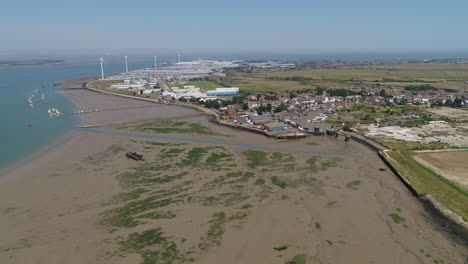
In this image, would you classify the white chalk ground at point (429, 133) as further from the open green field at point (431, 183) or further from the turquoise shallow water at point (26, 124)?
the turquoise shallow water at point (26, 124)

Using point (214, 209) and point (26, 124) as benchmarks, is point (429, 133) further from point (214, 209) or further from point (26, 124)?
point (26, 124)

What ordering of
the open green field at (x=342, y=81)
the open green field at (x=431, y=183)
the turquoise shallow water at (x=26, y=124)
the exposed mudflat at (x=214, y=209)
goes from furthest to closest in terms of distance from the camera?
the open green field at (x=342, y=81)
the turquoise shallow water at (x=26, y=124)
the open green field at (x=431, y=183)
the exposed mudflat at (x=214, y=209)

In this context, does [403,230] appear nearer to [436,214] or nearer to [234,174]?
[436,214]

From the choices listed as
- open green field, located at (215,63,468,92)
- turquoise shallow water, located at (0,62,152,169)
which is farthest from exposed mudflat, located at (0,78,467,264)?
open green field, located at (215,63,468,92)

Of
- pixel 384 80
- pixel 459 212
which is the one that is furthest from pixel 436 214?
pixel 384 80

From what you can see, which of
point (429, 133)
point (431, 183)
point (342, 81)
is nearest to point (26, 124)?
point (431, 183)

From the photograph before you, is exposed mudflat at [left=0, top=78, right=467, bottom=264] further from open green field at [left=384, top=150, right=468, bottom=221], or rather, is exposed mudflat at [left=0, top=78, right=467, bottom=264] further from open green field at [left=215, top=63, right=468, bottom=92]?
Answer: open green field at [left=215, top=63, right=468, bottom=92]

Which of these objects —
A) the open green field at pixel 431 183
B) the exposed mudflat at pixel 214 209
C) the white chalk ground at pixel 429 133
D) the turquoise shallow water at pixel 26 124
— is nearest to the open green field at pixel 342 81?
the white chalk ground at pixel 429 133
